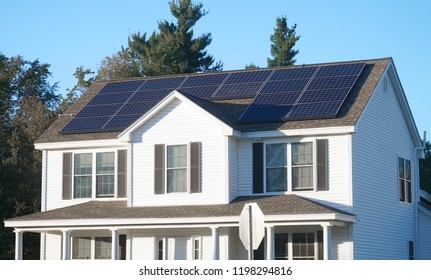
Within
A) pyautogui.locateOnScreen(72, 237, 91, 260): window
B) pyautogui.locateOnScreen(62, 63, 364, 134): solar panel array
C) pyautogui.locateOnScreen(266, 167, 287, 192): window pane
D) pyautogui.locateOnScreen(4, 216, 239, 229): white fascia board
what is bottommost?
pyautogui.locateOnScreen(72, 237, 91, 260): window

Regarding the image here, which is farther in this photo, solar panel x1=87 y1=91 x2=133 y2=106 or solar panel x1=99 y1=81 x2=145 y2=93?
solar panel x1=99 y1=81 x2=145 y2=93

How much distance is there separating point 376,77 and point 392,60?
182 centimetres

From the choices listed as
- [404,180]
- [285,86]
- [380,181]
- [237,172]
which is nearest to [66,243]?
[237,172]

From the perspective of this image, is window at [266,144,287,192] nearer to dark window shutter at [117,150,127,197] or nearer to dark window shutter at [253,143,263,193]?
dark window shutter at [253,143,263,193]

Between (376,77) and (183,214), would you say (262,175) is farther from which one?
(376,77)

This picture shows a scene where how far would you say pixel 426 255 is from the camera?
37.4 metres

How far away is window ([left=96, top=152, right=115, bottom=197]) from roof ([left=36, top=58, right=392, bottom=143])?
0.85m

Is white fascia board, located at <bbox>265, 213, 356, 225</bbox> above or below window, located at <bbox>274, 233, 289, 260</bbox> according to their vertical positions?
above

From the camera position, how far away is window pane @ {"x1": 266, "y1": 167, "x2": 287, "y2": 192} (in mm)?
32781

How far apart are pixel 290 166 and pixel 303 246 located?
9.31ft

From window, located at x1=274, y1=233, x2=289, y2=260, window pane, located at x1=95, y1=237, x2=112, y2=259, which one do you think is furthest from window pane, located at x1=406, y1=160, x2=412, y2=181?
window pane, located at x1=95, y1=237, x2=112, y2=259

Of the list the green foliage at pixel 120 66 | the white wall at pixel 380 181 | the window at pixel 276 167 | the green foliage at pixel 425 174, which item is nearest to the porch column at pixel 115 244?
the window at pixel 276 167

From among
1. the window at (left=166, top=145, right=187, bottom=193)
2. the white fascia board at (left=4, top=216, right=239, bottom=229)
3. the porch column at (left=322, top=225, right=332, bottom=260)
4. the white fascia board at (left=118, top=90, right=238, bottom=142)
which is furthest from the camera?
the window at (left=166, top=145, right=187, bottom=193)
